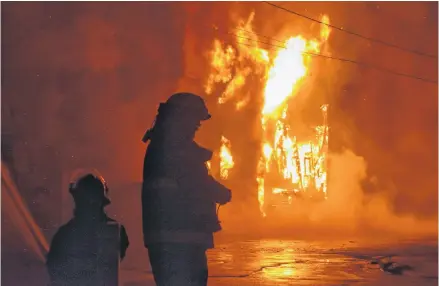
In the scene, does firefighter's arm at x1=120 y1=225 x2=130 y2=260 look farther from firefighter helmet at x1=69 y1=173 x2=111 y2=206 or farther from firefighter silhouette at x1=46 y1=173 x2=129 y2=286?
firefighter helmet at x1=69 y1=173 x2=111 y2=206

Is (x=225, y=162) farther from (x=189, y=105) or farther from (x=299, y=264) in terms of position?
(x=299, y=264)

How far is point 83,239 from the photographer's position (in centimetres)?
266

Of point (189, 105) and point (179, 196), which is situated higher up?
point (189, 105)

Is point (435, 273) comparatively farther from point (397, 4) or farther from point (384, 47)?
point (397, 4)

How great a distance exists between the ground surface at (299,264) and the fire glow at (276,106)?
248mm

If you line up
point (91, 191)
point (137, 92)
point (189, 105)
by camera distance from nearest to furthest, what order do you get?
point (91, 191)
point (189, 105)
point (137, 92)

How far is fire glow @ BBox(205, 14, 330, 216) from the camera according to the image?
289 cm

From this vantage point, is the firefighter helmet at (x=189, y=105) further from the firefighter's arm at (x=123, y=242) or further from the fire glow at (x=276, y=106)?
the firefighter's arm at (x=123, y=242)

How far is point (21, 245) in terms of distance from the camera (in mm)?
2836

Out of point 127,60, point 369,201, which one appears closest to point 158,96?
point 127,60

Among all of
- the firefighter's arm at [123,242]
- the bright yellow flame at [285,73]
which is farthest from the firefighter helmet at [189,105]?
the firefighter's arm at [123,242]

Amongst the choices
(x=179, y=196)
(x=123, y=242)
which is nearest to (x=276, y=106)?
(x=179, y=196)

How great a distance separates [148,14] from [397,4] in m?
1.29

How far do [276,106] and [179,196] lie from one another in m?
0.67
